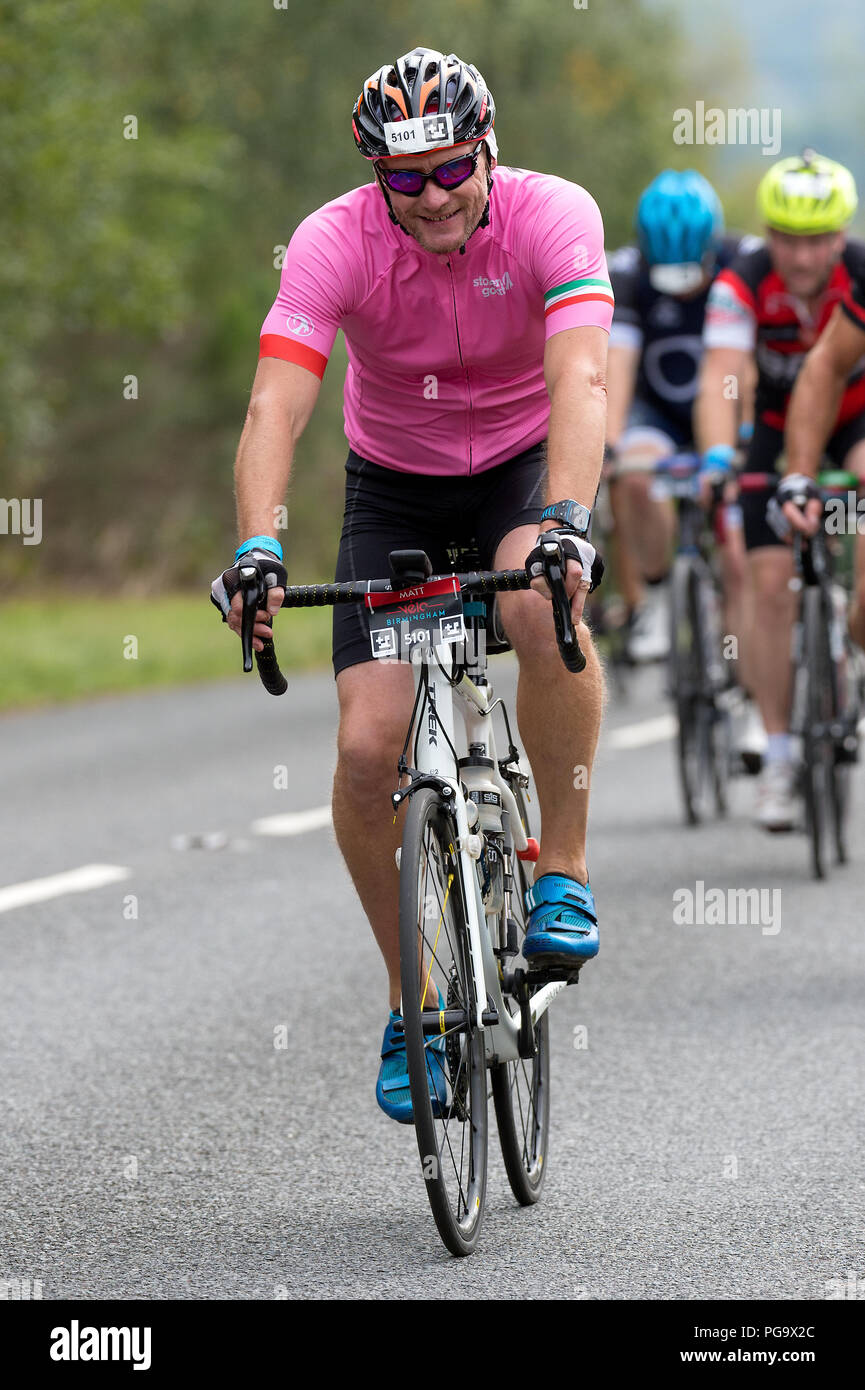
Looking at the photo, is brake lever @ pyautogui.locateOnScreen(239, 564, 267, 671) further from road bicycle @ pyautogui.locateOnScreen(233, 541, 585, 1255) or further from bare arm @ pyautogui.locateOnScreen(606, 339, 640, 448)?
bare arm @ pyautogui.locateOnScreen(606, 339, 640, 448)

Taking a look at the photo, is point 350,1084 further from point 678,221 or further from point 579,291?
point 678,221

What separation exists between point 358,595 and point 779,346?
4.75 metres

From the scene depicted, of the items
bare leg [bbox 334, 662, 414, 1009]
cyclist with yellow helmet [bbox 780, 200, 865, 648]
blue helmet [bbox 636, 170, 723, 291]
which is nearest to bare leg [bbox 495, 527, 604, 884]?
bare leg [bbox 334, 662, 414, 1009]

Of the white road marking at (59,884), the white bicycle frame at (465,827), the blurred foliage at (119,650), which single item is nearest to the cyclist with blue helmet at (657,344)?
the white road marking at (59,884)

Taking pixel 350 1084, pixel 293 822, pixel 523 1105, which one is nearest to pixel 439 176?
pixel 523 1105

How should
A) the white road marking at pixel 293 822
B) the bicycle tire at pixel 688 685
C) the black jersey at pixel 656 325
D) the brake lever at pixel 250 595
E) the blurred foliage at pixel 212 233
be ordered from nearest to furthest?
the brake lever at pixel 250 595 → the bicycle tire at pixel 688 685 → the white road marking at pixel 293 822 → the black jersey at pixel 656 325 → the blurred foliage at pixel 212 233

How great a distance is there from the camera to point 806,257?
26.0ft

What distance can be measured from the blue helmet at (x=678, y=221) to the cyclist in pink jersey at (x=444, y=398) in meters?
5.66

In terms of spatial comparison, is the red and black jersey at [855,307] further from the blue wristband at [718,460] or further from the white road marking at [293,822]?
the white road marking at [293,822]

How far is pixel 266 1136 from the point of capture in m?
4.98

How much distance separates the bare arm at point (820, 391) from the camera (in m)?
6.97
